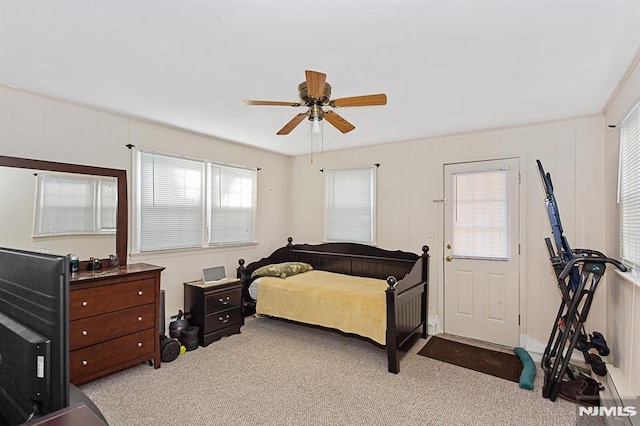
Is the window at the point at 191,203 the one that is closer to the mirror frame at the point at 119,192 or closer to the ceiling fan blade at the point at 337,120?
the mirror frame at the point at 119,192

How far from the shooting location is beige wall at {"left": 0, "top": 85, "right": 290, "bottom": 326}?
284cm

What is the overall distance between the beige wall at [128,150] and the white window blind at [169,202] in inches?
4.5

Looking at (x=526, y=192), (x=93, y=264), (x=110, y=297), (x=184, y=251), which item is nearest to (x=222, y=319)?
(x=184, y=251)

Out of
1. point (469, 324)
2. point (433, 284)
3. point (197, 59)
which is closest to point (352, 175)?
point (433, 284)

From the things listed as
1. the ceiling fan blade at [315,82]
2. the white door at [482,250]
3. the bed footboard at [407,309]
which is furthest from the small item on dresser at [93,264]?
the white door at [482,250]

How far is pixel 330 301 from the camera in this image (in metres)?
3.66

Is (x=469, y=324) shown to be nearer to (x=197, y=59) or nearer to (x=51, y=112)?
(x=197, y=59)

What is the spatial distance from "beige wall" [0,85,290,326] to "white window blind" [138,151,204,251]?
4.5 inches

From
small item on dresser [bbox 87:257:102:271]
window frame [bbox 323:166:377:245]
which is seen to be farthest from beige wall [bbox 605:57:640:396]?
small item on dresser [bbox 87:257:102:271]

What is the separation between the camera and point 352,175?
4910mm

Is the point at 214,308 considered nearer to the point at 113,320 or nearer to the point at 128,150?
the point at 113,320

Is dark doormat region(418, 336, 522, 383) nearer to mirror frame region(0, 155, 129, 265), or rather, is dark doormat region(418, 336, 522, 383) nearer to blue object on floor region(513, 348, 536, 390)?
blue object on floor region(513, 348, 536, 390)

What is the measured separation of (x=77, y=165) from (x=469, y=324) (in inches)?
178

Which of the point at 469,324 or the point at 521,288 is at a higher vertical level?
the point at 521,288
